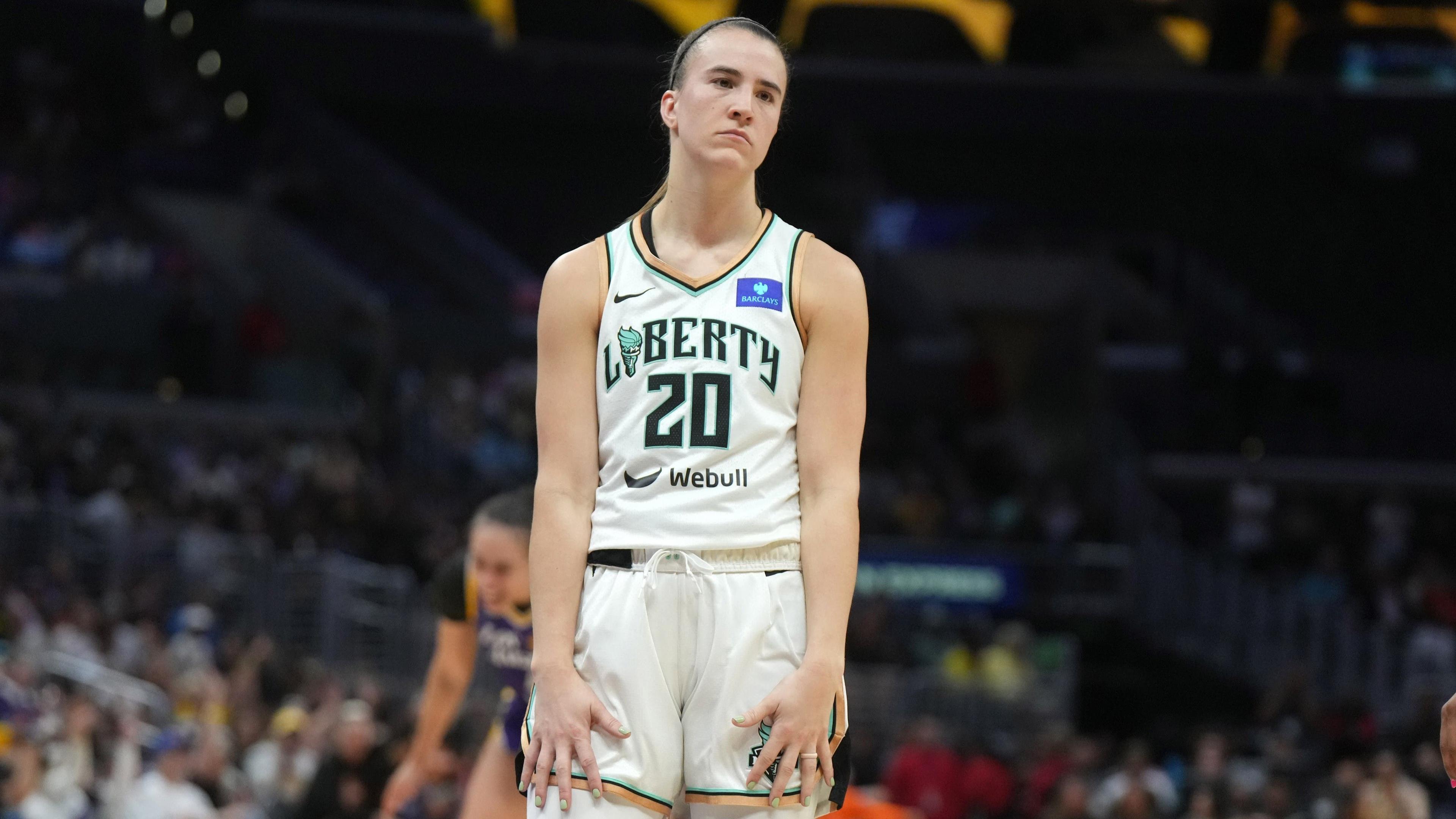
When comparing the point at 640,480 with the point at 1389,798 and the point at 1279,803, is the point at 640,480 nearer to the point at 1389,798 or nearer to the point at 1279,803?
the point at 1389,798

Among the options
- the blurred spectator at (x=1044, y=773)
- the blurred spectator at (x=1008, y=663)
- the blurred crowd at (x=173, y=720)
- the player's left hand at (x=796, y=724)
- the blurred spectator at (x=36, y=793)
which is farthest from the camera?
the blurred spectator at (x=1008, y=663)

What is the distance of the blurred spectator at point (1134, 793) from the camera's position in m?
13.2

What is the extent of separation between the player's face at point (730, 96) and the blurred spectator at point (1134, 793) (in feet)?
34.6

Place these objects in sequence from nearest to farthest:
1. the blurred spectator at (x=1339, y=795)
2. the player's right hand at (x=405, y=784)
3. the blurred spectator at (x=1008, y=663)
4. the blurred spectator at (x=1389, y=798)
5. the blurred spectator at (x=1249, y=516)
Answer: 1. the player's right hand at (x=405, y=784)
2. the blurred spectator at (x=1389, y=798)
3. the blurred spectator at (x=1339, y=795)
4. the blurred spectator at (x=1008, y=663)
5. the blurred spectator at (x=1249, y=516)

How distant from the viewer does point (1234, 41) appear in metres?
16.7

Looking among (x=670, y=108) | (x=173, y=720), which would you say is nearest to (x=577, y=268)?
(x=670, y=108)

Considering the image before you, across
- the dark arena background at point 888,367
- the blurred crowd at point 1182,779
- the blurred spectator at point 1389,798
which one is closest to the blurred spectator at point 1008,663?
the dark arena background at point 888,367

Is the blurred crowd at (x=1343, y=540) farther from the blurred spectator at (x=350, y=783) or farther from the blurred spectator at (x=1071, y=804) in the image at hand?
the blurred spectator at (x=350, y=783)

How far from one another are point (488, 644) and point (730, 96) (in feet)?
10.0

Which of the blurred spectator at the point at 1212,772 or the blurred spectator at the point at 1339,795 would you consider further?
the blurred spectator at the point at 1212,772

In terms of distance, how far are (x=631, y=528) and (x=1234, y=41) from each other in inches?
575

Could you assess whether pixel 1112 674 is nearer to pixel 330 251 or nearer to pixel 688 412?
pixel 330 251

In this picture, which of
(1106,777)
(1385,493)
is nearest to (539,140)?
(1385,493)

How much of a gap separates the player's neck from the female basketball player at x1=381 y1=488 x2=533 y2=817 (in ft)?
7.23
